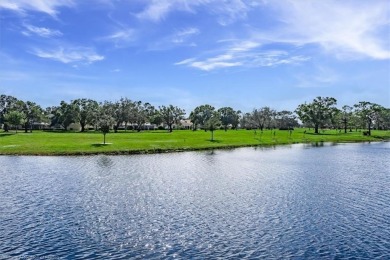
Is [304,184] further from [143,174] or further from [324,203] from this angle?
[143,174]

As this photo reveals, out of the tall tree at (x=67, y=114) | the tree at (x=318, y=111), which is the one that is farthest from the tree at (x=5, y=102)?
the tree at (x=318, y=111)

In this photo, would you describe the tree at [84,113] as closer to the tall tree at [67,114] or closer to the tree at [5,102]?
the tall tree at [67,114]

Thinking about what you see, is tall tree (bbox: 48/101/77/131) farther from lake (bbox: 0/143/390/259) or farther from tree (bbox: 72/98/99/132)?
lake (bbox: 0/143/390/259)

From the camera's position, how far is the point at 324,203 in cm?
3203

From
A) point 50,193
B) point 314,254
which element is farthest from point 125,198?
point 314,254

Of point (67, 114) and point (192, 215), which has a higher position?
point (67, 114)

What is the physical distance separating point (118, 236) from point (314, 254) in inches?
443

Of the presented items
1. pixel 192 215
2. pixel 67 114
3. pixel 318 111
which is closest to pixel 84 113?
pixel 67 114

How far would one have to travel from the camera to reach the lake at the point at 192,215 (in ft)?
67.9

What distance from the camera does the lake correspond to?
67.9 ft

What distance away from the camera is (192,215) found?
27.8 metres

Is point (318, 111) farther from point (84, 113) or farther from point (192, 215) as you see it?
point (192, 215)

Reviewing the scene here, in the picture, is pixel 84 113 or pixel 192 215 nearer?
pixel 192 215

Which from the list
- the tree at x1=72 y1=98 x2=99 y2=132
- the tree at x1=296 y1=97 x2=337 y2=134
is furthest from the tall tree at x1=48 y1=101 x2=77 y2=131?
the tree at x1=296 y1=97 x2=337 y2=134
